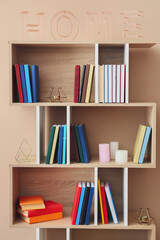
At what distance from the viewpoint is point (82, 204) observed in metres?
2.20

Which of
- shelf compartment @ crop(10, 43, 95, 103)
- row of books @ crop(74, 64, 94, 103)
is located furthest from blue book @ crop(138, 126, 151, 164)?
shelf compartment @ crop(10, 43, 95, 103)

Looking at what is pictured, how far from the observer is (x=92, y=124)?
244 centimetres

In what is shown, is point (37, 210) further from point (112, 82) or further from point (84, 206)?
point (112, 82)

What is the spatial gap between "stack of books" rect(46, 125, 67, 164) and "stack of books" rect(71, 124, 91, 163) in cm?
6

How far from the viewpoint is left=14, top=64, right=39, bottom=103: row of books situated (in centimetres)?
222

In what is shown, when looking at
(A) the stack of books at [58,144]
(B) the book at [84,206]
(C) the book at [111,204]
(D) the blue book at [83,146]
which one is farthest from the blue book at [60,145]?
(C) the book at [111,204]

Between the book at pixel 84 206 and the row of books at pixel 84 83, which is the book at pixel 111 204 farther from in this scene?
the row of books at pixel 84 83

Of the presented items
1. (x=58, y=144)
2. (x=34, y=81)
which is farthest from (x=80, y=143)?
(x=34, y=81)

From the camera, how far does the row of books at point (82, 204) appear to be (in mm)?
2201

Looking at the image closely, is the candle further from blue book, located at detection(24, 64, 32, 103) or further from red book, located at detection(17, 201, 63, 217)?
blue book, located at detection(24, 64, 32, 103)

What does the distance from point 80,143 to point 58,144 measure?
13cm
